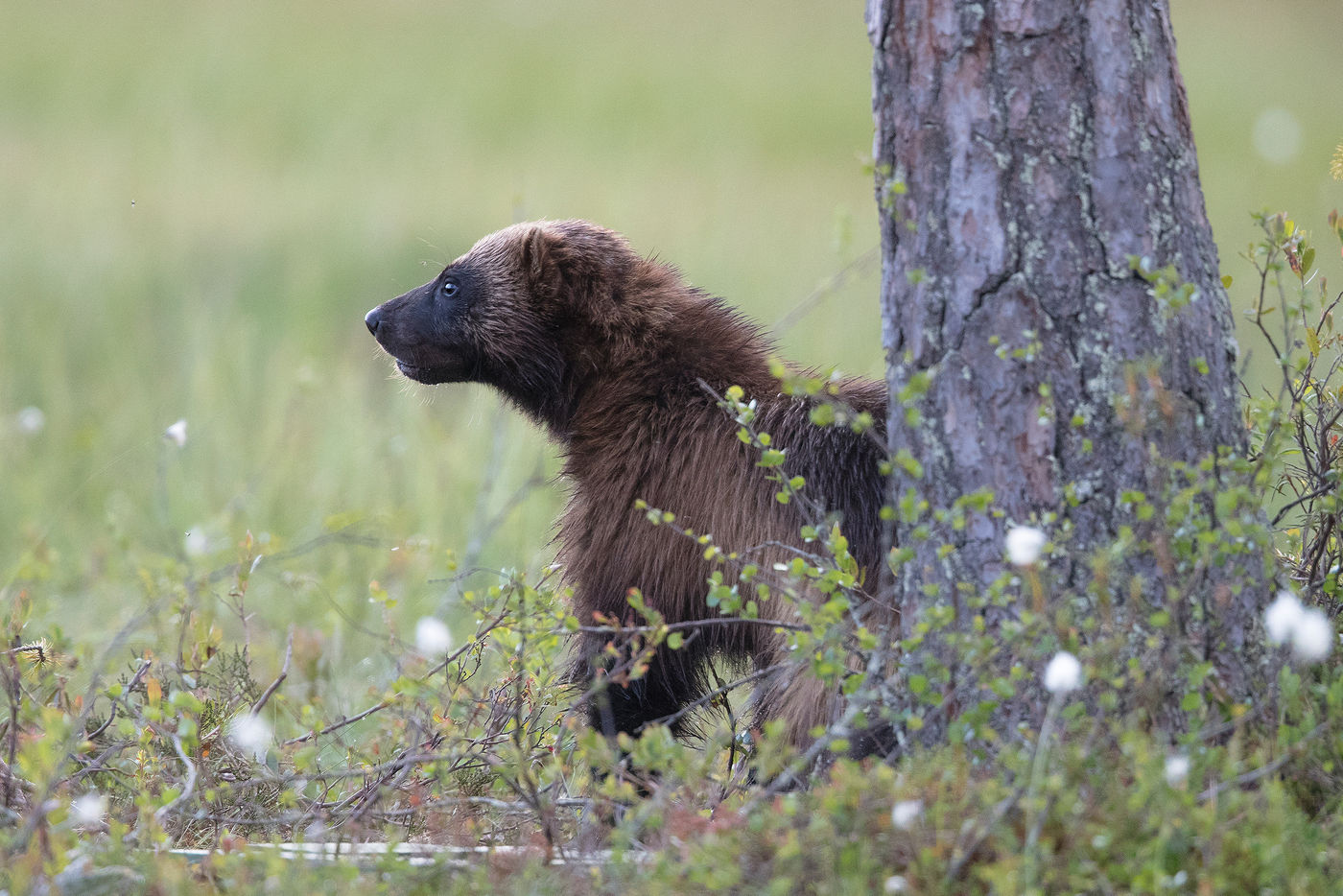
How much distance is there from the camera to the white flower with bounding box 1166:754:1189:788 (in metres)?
1.74

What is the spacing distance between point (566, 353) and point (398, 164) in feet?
29.7

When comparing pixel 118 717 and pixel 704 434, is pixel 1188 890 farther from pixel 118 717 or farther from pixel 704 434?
pixel 118 717

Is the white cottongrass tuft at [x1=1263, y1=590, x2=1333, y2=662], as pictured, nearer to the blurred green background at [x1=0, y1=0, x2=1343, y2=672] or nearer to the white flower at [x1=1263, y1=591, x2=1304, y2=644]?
the white flower at [x1=1263, y1=591, x2=1304, y2=644]

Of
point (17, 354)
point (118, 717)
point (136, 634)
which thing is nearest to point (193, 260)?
point (17, 354)

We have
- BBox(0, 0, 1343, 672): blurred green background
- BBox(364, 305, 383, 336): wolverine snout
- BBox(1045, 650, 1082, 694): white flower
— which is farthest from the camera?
BBox(0, 0, 1343, 672): blurred green background

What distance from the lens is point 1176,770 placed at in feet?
5.67

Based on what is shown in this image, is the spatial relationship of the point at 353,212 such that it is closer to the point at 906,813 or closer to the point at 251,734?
the point at 251,734

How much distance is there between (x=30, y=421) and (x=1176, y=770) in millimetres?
5172

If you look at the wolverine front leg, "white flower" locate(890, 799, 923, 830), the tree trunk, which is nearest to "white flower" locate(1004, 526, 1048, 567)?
the tree trunk

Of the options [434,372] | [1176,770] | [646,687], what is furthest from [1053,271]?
[434,372]

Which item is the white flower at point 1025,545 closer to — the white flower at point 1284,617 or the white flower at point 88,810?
the white flower at point 1284,617

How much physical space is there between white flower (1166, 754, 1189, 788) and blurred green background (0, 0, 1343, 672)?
3.91 feet

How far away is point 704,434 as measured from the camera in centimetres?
318

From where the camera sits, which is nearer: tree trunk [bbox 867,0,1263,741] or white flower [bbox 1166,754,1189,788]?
white flower [bbox 1166,754,1189,788]
